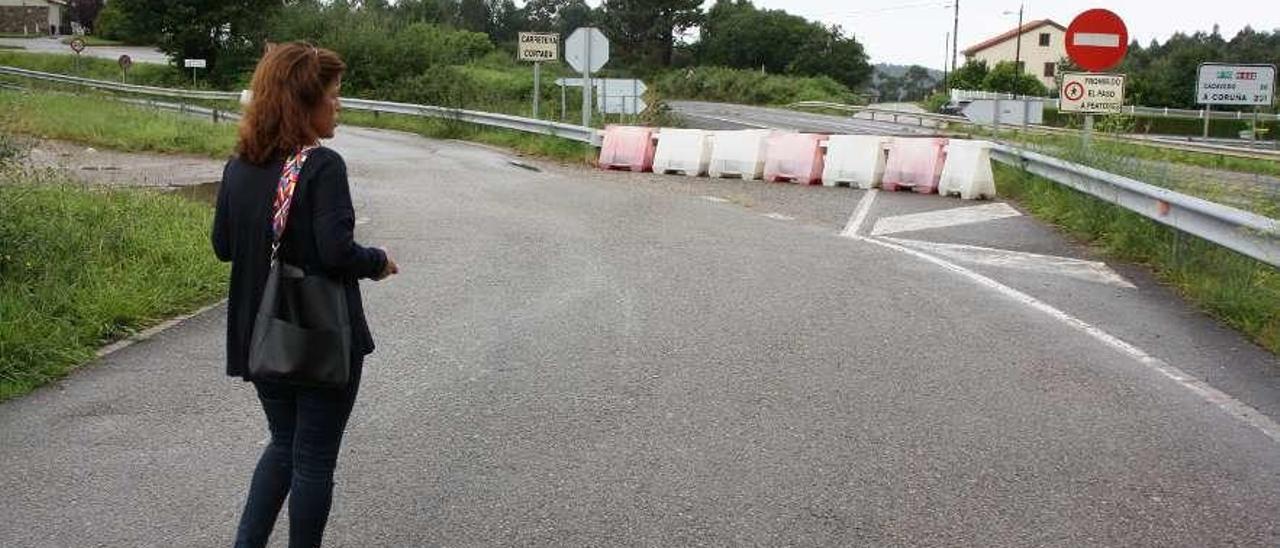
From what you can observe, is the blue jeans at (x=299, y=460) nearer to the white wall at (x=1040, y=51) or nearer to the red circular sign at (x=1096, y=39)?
the red circular sign at (x=1096, y=39)

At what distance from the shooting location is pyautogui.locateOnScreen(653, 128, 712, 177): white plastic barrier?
18703mm

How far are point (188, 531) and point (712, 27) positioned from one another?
390 feet

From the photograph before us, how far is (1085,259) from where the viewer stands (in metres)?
10.6

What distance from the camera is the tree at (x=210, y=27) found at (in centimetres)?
5312

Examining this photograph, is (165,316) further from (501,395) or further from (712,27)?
(712,27)

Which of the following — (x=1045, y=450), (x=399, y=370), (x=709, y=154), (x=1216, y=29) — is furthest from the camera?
(x=1216, y=29)

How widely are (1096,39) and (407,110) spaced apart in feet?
68.5

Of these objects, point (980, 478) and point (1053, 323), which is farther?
point (1053, 323)

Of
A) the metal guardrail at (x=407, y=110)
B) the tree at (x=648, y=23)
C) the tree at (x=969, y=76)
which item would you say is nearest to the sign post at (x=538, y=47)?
the metal guardrail at (x=407, y=110)

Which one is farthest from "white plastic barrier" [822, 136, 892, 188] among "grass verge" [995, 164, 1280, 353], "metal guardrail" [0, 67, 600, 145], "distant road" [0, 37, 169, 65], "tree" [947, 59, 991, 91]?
"tree" [947, 59, 991, 91]

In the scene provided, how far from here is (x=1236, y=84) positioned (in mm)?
38625

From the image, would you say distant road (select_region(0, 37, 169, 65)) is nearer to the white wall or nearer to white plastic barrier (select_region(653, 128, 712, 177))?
white plastic barrier (select_region(653, 128, 712, 177))

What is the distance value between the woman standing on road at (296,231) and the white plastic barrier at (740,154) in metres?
14.7

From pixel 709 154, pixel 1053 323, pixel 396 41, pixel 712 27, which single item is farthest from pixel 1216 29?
pixel 1053 323
